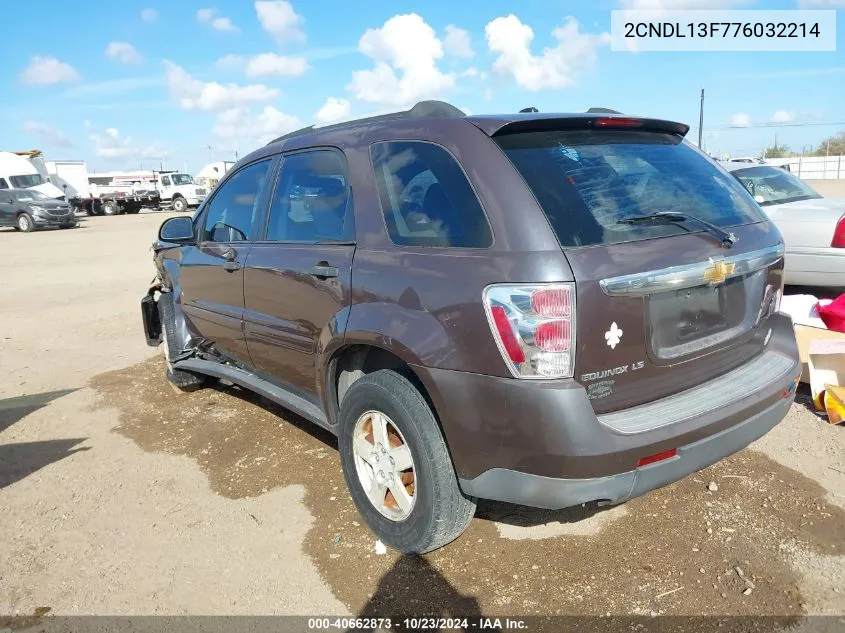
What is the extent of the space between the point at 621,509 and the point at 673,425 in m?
1.03

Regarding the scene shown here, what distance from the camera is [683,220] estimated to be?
257 cm

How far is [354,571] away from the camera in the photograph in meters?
2.83

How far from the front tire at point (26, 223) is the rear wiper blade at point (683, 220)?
2899 cm

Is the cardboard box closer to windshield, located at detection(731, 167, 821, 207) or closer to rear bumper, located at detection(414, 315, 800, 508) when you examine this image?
rear bumper, located at detection(414, 315, 800, 508)

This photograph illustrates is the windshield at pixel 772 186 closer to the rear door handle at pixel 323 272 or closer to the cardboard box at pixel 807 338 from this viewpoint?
the cardboard box at pixel 807 338

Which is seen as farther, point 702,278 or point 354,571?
point 354,571

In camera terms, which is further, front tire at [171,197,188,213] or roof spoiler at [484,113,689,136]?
front tire at [171,197,188,213]

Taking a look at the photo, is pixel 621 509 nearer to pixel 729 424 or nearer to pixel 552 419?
pixel 729 424

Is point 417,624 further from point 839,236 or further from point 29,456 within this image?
point 839,236

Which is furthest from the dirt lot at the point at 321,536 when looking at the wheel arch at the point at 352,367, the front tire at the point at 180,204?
the front tire at the point at 180,204

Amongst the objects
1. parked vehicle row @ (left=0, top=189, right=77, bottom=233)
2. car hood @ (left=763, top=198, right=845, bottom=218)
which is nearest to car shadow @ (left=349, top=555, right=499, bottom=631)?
car hood @ (left=763, top=198, right=845, bottom=218)

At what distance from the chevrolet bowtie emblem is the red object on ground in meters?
2.64

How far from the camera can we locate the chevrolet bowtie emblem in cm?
249

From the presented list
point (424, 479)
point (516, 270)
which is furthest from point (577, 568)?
point (516, 270)
